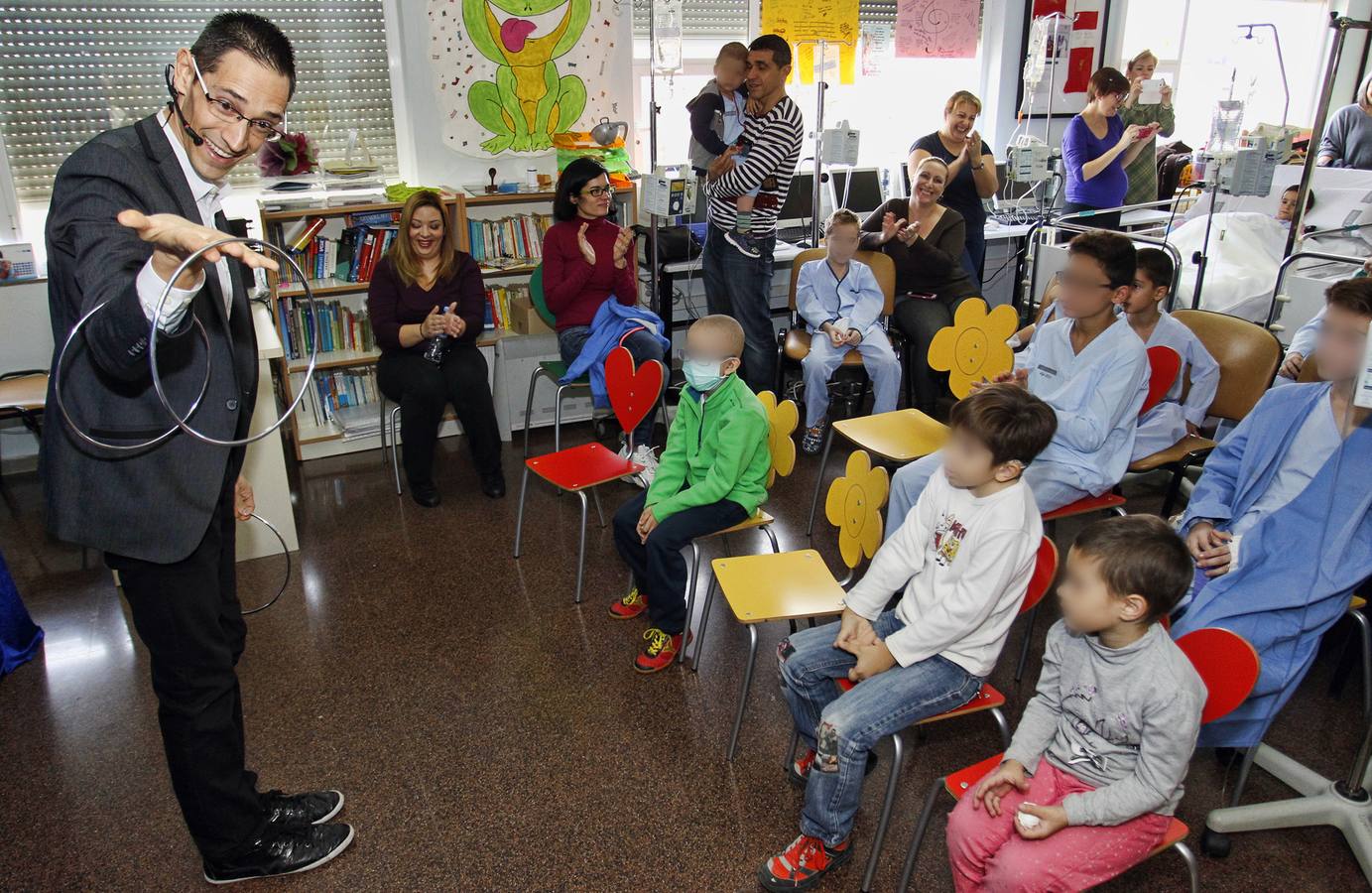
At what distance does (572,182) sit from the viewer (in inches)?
156

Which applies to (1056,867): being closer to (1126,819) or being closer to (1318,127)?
(1126,819)

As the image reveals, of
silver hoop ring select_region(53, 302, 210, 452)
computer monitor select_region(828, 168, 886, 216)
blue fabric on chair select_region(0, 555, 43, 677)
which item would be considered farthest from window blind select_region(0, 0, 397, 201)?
silver hoop ring select_region(53, 302, 210, 452)

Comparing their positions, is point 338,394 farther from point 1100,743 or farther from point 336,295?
point 1100,743

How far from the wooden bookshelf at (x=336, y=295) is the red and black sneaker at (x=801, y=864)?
2.91 m

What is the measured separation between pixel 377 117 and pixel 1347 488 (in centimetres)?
435

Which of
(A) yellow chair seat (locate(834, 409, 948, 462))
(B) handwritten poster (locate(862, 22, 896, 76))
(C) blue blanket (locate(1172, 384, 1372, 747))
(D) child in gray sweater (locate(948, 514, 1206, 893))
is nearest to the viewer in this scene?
(D) child in gray sweater (locate(948, 514, 1206, 893))

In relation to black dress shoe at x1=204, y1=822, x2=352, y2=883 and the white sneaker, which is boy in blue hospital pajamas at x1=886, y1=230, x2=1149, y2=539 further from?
black dress shoe at x1=204, y1=822, x2=352, y2=883

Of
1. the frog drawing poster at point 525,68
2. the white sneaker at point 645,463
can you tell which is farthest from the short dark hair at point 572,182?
the white sneaker at point 645,463

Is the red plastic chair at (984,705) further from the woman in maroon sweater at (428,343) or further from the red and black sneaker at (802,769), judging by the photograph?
the woman in maroon sweater at (428,343)

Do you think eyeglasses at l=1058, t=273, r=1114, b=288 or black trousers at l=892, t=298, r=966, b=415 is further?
black trousers at l=892, t=298, r=966, b=415

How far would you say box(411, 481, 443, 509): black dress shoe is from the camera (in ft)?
12.3

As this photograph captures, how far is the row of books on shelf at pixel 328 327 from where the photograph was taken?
164 inches

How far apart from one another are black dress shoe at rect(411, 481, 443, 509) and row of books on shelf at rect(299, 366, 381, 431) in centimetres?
72

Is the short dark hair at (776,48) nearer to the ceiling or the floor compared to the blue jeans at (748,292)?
nearer to the ceiling
